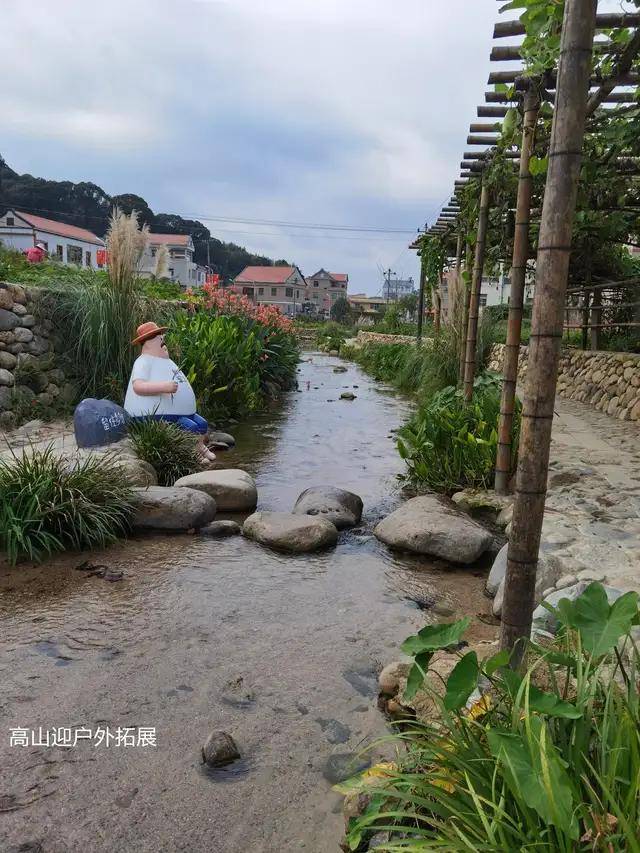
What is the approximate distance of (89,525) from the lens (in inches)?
165

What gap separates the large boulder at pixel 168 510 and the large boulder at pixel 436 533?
1.25 meters

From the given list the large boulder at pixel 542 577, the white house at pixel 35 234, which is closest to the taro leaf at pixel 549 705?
the large boulder at pixel 542 577

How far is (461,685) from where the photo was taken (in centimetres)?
162

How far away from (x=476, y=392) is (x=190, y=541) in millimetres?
3583

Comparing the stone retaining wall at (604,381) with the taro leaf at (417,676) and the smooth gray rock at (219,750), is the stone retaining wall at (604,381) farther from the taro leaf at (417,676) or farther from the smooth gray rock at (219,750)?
the taro leaf at (417,676)

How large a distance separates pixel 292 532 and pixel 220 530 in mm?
541

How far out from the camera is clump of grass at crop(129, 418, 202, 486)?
5.68 metres

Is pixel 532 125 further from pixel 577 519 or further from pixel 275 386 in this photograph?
pixel 275 386

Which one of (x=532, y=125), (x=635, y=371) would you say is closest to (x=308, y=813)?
(x=532, y=125)

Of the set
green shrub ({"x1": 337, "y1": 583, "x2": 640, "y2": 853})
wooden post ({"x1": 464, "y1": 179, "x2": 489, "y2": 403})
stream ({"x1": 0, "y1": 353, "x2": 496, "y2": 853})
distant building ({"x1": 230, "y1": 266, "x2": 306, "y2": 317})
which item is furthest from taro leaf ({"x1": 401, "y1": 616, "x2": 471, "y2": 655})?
distant building ({"x1": 230, "y1": 266, "x2": 306, "y2": 317})

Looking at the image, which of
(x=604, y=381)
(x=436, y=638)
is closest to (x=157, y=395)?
(x=436, y=638)

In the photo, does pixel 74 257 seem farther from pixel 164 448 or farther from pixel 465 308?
pixel 164 448

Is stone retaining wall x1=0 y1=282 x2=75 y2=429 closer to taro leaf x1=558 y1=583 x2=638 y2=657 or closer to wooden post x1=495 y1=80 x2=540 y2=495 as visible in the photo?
wooden post x1=495 y1=80 x2=540 y2=495

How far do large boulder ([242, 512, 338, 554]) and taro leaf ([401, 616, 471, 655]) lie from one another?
2.67 m
